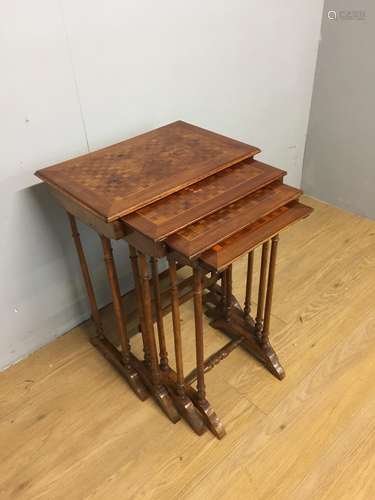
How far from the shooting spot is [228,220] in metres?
1.00

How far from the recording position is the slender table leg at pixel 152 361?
3.62 feet

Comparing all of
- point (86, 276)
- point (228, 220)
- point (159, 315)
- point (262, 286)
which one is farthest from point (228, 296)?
point (228, 220)

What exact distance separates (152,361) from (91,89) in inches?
33.3

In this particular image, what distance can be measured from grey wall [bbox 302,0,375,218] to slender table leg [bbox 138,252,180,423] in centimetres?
146

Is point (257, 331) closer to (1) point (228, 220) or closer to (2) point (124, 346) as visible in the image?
(2) point (124, 346)

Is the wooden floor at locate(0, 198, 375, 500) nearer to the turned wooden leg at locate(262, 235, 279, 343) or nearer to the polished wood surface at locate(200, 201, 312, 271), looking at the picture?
the turned wooden leg at locate(262, 235, 279, 343)

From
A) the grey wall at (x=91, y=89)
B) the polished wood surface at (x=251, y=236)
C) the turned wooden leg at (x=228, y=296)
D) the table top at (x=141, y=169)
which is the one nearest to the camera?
the polished wood surface at (x=251, y=236)

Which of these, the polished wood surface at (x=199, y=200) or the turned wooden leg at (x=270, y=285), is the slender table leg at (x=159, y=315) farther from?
the turned wooden leg at (x=270, y=285)

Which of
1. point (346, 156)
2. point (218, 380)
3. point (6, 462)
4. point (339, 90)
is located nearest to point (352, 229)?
point (346, 156)

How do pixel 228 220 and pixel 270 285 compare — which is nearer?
pixel 228 220

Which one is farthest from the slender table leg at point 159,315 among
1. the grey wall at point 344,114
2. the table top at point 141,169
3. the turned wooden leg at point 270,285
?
the grey wall at point 344,114

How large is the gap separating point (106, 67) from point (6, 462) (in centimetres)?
122

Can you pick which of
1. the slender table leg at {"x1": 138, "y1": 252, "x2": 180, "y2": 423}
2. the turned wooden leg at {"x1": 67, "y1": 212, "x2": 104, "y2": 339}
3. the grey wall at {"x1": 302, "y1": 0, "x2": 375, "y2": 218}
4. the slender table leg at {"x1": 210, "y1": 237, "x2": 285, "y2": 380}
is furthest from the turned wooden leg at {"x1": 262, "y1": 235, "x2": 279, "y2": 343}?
the grey wall at {"x1": 302, "y1": 0, "x2": 375, "y2": 218}

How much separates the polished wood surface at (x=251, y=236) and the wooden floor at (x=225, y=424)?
0.65 metres
